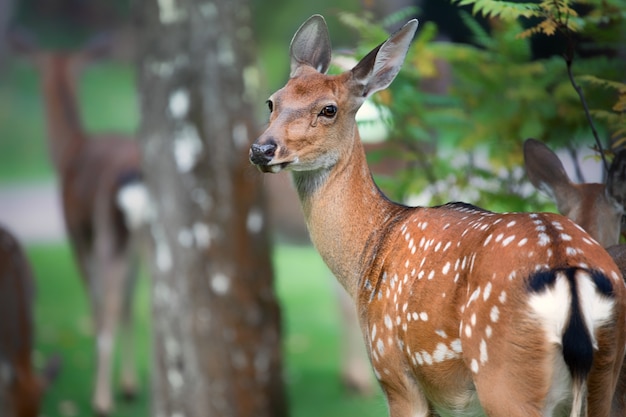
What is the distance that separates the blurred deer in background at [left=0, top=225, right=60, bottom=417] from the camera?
593cm

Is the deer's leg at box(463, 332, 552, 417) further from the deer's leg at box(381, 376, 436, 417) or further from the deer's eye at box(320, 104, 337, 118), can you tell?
the deer's eye at box(320, 104, 337, 118)

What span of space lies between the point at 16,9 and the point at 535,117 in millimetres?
12013

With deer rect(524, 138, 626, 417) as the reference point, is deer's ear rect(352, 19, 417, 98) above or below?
above

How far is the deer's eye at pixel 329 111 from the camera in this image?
3332 mm

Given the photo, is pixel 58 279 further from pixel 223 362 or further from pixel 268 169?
pixel 268 169

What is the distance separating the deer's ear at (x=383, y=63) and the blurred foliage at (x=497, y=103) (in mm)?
1047

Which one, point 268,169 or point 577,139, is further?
point 577,139

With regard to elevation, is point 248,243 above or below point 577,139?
below

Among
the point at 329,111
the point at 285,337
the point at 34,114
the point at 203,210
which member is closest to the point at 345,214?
the point at 329,111

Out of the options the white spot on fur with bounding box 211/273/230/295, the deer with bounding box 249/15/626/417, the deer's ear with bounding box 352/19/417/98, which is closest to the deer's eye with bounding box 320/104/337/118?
the deer with bounding box 249/15/626/417

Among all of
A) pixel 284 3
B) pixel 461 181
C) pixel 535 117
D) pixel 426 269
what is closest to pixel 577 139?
pixel 535 117

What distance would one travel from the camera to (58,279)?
11.8 meters

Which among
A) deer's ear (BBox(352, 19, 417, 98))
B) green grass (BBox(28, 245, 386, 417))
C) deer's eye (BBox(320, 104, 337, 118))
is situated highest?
deer's ear (BBox(352, 19, 417, 98))

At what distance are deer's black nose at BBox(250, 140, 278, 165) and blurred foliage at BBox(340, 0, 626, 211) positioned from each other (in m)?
1.42
